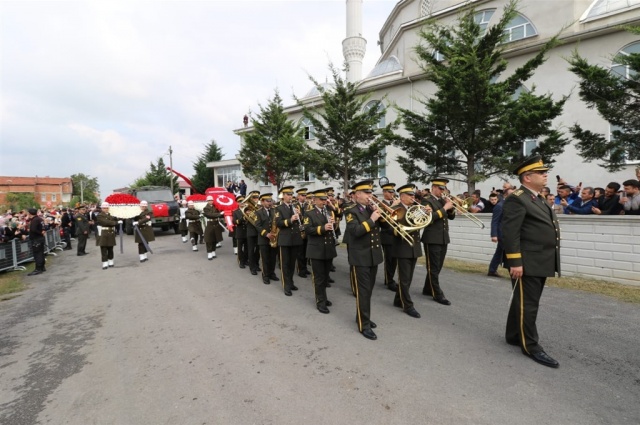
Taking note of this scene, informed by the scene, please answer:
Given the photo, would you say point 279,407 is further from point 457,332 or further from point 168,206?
point 168,206

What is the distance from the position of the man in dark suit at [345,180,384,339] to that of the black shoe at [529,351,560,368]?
1.81 m

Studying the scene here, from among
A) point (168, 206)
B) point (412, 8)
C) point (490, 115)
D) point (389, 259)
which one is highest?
point (412, 8)

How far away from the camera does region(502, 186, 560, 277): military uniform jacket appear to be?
359 cm

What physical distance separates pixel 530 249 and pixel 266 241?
17.0 feet

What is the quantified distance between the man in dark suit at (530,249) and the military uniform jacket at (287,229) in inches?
154

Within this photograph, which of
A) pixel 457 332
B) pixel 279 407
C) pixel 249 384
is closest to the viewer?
pixel 279 407

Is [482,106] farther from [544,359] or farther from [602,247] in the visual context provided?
[544,359]

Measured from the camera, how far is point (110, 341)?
446 centimetres

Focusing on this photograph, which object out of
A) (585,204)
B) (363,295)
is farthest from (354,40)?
(363,295)

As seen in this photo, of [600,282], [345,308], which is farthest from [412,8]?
[345,308]

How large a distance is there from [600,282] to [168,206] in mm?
17472

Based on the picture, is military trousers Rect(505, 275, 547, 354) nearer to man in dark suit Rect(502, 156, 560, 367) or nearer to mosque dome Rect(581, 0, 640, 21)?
man in dark suit Rect(502, 156, 560, 367)

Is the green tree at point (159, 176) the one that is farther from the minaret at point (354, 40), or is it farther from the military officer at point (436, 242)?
the military officer at point (436, 242)

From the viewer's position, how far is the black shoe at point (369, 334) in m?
4.20
